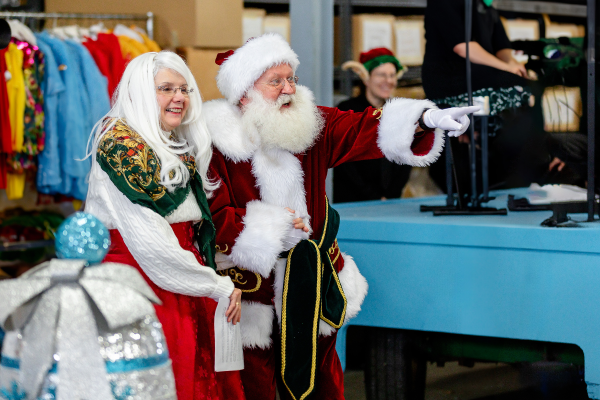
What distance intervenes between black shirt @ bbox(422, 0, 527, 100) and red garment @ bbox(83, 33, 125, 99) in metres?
1.81

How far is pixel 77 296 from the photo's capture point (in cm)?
117

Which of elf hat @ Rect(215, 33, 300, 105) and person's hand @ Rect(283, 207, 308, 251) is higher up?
elf hat @ Rect(215, 33, 300, 105)

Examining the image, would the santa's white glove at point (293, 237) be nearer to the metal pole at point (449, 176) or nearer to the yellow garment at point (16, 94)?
the metal pole at point (449, 176)

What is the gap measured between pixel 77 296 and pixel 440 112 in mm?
1113

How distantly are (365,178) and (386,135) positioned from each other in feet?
3.93

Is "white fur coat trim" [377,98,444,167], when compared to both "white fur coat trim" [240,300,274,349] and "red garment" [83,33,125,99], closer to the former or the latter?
"white fur coat trim" [240,300,274,349]

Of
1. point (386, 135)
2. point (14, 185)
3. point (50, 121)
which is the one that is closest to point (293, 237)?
point (386, 135)

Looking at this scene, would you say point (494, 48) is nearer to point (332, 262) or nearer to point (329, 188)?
point (329, 188)

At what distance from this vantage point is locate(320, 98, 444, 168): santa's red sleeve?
6.45ft

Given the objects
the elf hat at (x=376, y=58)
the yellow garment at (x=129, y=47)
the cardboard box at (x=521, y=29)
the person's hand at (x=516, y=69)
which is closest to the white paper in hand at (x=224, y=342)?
the elf hat at (x=376, y=58)

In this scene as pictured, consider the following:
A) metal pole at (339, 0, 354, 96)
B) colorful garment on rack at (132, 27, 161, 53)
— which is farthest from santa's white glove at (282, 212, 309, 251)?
colorful garment on rack at (132, 27, 161, 53)

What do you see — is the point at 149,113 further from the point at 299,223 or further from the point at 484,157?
the point at 484,157

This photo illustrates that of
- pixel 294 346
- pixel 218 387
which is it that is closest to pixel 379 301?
pixel 294 346

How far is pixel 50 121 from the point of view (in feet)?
12.1
